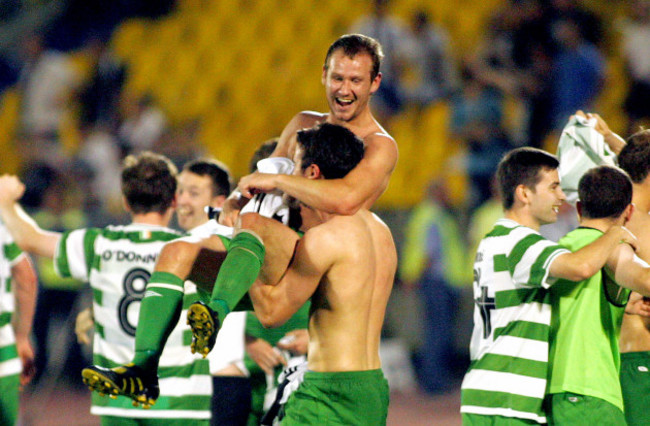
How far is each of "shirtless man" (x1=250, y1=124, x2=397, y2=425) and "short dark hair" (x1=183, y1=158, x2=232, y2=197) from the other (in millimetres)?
1696

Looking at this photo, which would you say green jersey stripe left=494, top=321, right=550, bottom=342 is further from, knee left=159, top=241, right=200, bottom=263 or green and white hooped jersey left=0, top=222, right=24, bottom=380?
green and white hooped jersey left=0, top=222, right=24, bottom=380

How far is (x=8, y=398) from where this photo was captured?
513cm

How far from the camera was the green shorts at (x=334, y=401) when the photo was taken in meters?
3.74

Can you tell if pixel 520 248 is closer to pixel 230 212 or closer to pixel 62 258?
pixel 230 212

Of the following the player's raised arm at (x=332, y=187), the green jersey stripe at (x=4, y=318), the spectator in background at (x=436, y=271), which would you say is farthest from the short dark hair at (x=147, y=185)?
the spectator in background at (x=436, y=271)

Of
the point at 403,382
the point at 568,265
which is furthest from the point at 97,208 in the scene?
the point at 568,265

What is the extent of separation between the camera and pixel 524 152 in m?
4.47

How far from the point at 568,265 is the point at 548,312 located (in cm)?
39

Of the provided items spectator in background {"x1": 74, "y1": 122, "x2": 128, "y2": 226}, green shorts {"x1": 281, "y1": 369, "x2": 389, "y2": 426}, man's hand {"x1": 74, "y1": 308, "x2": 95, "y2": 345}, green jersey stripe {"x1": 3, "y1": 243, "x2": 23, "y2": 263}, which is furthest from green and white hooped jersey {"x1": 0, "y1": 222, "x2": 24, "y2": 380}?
spectator in background {"x1": 74, "y1": 122, "x2": 128, "y2": 226}

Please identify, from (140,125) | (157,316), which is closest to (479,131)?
(140,125)

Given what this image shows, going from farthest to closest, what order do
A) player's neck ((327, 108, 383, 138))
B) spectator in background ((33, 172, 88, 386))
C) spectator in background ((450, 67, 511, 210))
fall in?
spectator in background ((33, 172, 88, 386)) < spectator in background ((450, 67, 511, 210)) < player's neck ((327, 108, 383, 138))

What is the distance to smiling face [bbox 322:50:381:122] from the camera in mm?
4395

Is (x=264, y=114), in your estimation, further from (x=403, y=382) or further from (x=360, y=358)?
(x=360, y=358)

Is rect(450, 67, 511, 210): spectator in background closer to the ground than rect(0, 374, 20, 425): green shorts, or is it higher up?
higher up
